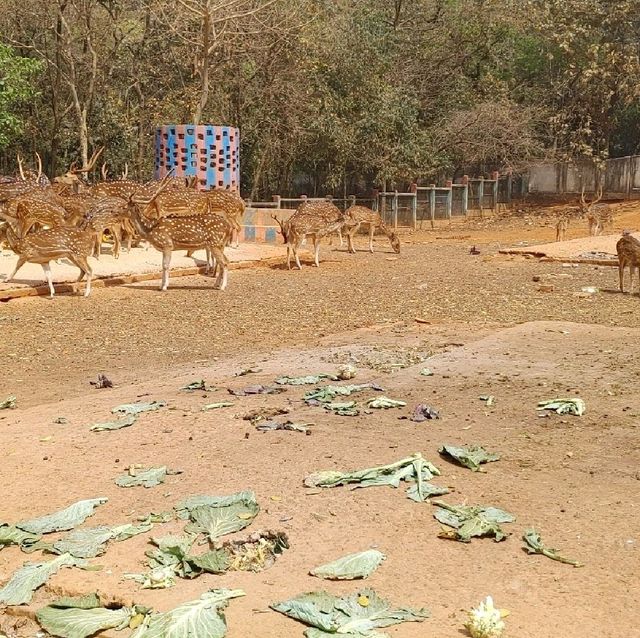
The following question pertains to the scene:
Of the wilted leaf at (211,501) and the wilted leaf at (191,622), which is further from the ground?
the wilted leaf at (211,501)

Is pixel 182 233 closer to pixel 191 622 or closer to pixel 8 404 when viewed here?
pixel 8 404

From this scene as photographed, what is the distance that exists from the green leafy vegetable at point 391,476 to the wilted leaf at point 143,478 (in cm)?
91

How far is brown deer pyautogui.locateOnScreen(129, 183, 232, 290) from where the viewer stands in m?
15.6

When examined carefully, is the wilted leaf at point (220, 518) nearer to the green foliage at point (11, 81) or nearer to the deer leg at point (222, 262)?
the deer leg at point (222, 262)

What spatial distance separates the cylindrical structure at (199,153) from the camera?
22219mm

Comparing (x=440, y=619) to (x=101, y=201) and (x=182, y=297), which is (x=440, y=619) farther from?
(x=101, y=201)

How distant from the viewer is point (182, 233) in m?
15.7

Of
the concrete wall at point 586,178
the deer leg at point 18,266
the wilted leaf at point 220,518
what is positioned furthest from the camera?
the concrete wall at point 586,178

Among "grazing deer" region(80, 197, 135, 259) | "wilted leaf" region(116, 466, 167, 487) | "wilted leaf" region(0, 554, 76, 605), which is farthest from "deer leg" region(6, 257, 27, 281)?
"wilted leaf" region(0, 554, 76, 605)

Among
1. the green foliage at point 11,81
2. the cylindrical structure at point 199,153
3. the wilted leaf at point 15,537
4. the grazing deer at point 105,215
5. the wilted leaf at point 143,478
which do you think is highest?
the green foliage at point 11,81

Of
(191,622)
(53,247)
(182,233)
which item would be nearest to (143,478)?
(191,622)

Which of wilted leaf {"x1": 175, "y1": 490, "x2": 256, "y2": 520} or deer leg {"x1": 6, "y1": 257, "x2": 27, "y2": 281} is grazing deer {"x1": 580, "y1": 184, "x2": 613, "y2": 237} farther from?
wilted leaf {"x1": 175, "y1": 490, "x2": 256, "y2": 520}

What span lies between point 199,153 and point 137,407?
1550cm

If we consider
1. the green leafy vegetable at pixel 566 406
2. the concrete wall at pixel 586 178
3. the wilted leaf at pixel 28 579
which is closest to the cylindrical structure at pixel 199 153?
the green leafy vegetable at pixel 566 406
